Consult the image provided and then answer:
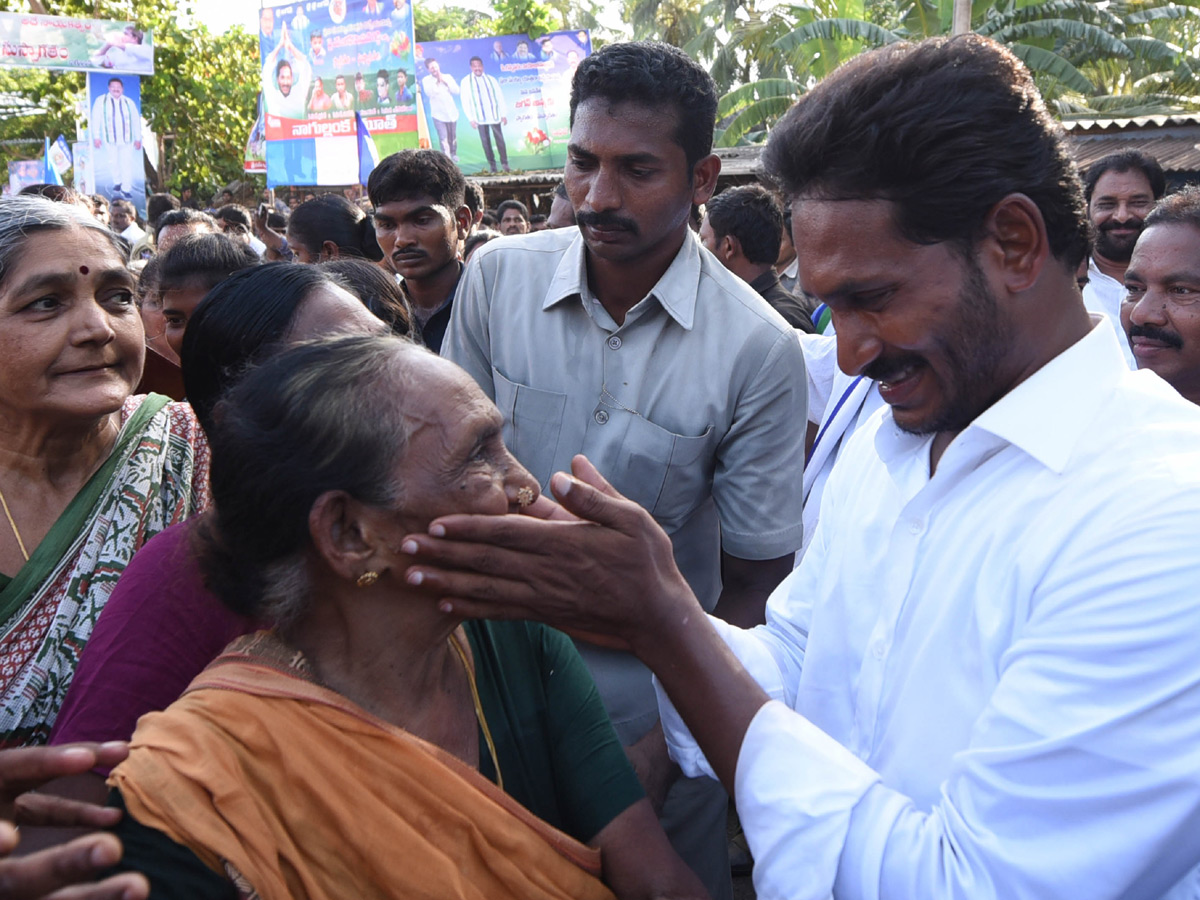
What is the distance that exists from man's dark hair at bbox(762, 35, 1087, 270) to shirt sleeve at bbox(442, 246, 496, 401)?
1.48m

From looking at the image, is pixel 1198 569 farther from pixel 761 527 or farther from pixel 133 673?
pixel 133 673

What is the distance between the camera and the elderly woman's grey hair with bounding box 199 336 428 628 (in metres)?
1.70

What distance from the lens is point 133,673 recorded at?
1789 mm

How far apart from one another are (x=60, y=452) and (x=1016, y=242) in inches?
87.3

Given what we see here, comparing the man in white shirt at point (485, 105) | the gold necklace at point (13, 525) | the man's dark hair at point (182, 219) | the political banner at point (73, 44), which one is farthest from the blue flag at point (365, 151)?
the gold necklace at point (13, 525)

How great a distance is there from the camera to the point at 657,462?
2662mm

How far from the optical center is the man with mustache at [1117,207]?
5.19 meters

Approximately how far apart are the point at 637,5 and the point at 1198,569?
39.8 m

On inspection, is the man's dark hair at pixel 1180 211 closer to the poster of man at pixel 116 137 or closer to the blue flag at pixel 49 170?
the poster of man at pixel 116 137

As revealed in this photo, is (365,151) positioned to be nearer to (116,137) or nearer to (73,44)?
(116,137)

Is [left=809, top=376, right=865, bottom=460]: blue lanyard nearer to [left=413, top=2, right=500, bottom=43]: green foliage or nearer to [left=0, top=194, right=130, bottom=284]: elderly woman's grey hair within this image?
[left=0, top=194, right=130, bottom=284]: elderly woman's grey hair

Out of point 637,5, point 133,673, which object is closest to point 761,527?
point 133,673

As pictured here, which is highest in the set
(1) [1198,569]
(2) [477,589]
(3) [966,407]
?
(3) [966,407]

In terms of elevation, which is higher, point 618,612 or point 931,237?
point 931,237
